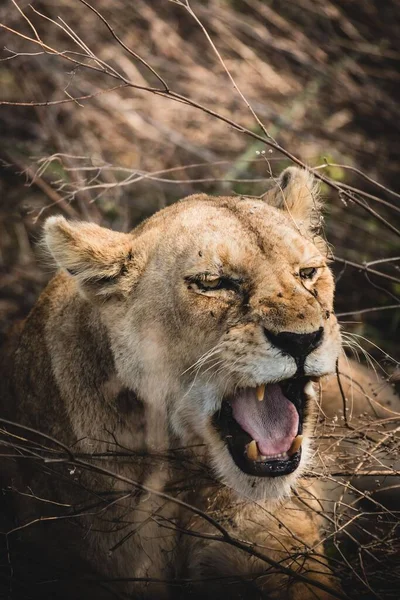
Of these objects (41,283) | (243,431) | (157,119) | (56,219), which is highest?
(56,219)

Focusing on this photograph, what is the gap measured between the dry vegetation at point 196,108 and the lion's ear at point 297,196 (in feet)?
7.18

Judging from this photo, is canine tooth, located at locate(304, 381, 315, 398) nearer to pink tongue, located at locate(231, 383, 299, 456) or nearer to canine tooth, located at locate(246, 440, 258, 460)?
pink tongue, located at locate(231, 383, 299, 456)

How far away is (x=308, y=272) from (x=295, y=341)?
0.49 metres

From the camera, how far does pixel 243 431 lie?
3.08 metres

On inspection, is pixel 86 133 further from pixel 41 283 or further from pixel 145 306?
pixel 145 306

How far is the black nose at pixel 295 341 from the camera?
2.75 metres

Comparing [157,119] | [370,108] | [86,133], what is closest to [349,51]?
[370,108]

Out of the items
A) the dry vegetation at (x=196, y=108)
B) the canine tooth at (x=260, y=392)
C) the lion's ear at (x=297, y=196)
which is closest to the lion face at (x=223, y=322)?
the canine tooth at (x=260, y=392)

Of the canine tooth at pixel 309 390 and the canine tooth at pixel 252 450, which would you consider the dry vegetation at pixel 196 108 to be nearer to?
the canine tooth at pixel 309 390

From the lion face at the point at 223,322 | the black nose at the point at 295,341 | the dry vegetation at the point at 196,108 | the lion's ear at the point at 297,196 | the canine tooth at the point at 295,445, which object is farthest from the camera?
the dry vegetation at the point at 196,108

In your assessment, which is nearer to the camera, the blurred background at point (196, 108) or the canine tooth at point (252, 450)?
the canine tooth at point (252, 450)

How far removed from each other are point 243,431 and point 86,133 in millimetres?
4518

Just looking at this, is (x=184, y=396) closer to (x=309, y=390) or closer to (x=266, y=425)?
(x=266, y=425)

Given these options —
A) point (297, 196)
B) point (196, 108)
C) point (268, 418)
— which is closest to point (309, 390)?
point (268, 418)
